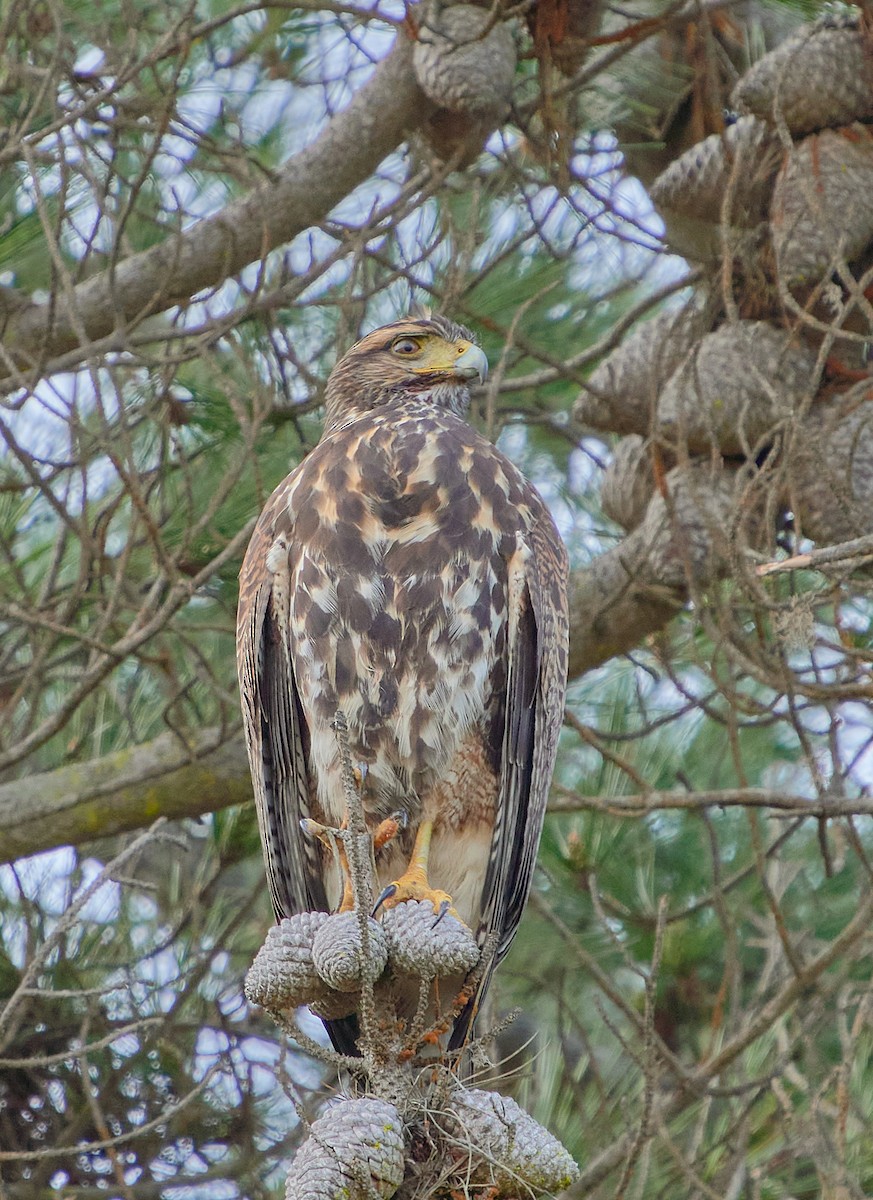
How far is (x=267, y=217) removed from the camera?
4.67 m

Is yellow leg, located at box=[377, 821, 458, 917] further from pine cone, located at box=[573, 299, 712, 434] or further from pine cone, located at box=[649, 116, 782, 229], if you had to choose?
pine cone, located at box=[649, 116, 782, 229]

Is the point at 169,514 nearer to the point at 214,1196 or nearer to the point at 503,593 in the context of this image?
the point at 503,593

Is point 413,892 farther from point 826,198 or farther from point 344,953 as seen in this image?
point 826,198

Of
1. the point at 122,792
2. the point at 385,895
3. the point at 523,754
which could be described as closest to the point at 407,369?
the point at 523,754

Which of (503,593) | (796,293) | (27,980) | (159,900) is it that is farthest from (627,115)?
(27,980)

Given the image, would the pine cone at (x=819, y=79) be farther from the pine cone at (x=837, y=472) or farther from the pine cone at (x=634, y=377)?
the pine cone at (x=837, y=472)

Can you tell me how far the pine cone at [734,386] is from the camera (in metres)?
4.36

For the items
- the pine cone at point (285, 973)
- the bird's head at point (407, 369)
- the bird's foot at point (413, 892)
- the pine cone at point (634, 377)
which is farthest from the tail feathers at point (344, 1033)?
the pine cone at point (634, 377)

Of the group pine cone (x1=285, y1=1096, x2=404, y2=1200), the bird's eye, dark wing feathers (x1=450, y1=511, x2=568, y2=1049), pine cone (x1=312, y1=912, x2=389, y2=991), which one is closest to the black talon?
pine cone (x1=312, y1=912, x2=389, y2=991)

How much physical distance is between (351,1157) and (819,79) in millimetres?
3419

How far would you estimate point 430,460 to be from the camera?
3711 millimetres

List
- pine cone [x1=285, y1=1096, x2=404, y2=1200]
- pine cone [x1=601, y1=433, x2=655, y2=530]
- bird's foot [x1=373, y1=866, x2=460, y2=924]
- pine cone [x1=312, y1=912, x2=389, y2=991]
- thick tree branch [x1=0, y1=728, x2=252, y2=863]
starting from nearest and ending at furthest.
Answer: pine cone [x1=285, y1=1096, x2=404, y2=1200] < pine cone [x1=312, y1=912, x2=389, y2=991] < bird's foot [x1=373, y1=866, x2=460, y2=924] < thick tree branch [x1=0, y1=728, x2=252, y2=863] < pine cone [x1=601, y1=433, x2=655, y2=530]

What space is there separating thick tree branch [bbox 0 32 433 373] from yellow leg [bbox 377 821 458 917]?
1.94 m

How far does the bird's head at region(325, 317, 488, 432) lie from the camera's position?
420 centimetres
